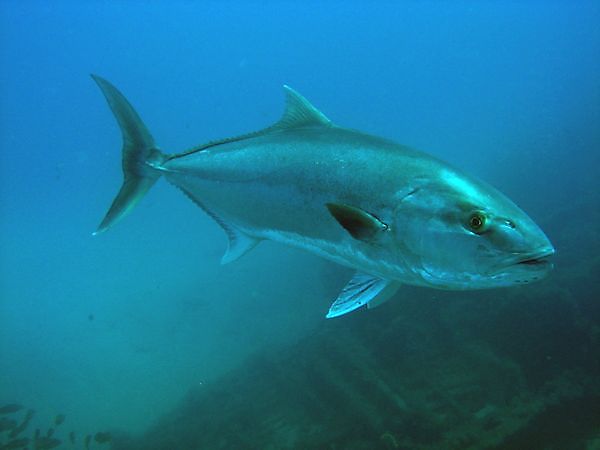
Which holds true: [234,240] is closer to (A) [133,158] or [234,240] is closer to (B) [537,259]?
(A) [133,158]

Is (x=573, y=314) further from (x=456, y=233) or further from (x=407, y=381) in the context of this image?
(x=456, y=233)

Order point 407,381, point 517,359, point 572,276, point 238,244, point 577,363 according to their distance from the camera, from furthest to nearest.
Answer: point 572,276, point 407,381, point 517,359, point 577,363, point 238,244

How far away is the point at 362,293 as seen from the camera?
6.24ft

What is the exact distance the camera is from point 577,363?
16.3 feet

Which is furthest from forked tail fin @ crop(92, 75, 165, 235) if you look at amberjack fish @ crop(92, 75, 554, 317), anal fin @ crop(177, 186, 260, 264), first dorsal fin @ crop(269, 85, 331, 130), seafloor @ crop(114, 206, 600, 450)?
seafloor @ crop(114, 206, 600, 450)

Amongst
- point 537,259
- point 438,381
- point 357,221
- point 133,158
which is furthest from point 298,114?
point 438,381

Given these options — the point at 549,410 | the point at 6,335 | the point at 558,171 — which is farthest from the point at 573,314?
the point at 6,335

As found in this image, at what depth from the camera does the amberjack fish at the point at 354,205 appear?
1.54 metres

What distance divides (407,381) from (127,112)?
5133 mm

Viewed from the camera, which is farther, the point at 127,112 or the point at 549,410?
the point at 549,410

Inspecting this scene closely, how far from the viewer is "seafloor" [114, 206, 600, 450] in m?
4.57

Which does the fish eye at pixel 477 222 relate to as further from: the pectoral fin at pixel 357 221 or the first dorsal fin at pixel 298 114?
the first dorsal fin at pixel 298 114

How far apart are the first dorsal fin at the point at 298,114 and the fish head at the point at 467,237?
81cm

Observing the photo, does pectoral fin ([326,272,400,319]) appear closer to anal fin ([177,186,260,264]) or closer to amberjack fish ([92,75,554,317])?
amberjack fish ([92,75,554,317])
